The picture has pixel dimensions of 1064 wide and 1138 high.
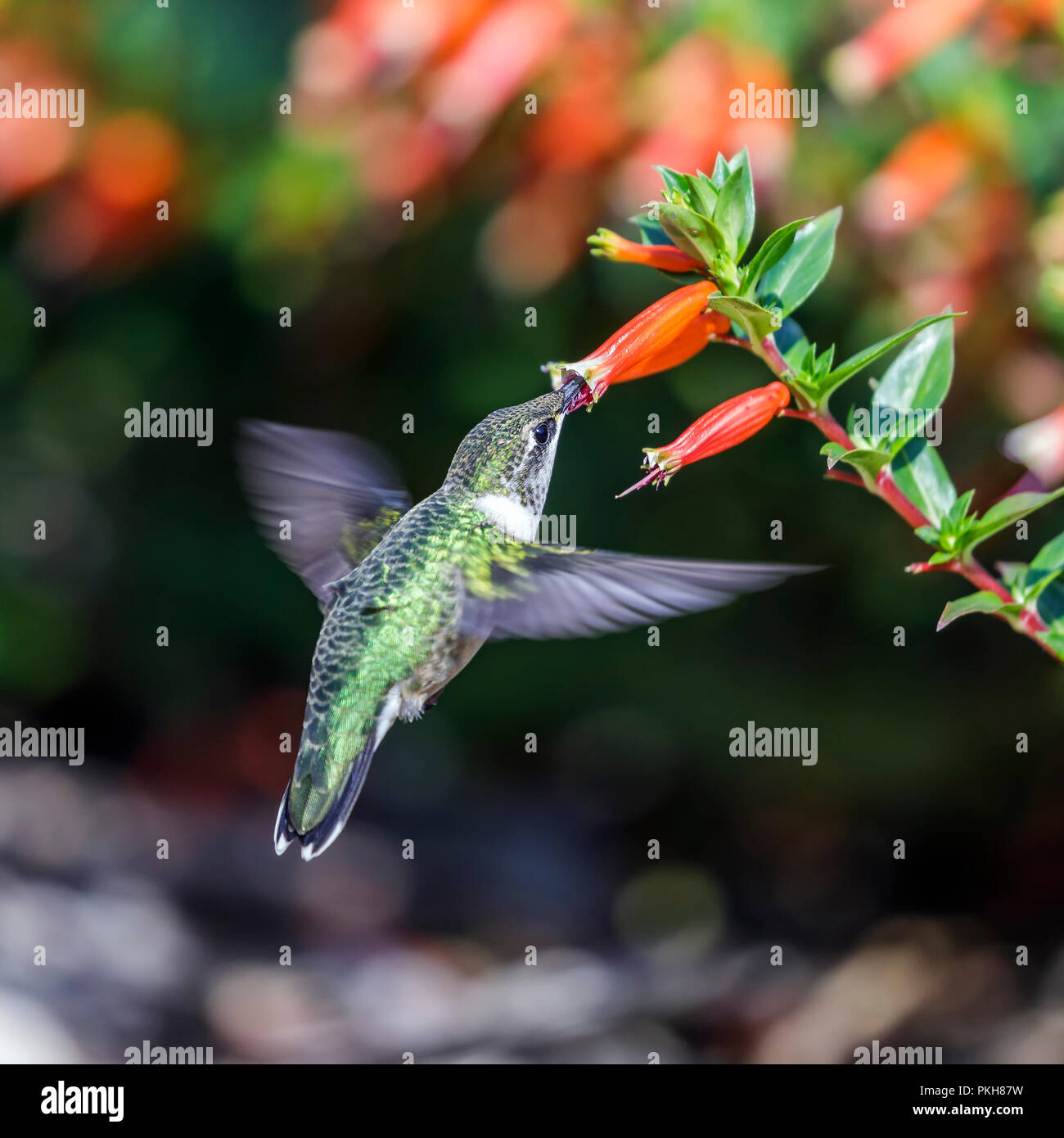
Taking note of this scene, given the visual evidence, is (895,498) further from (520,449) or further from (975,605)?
(520,449)

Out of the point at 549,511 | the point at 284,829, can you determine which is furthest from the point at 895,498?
the point at 549,511

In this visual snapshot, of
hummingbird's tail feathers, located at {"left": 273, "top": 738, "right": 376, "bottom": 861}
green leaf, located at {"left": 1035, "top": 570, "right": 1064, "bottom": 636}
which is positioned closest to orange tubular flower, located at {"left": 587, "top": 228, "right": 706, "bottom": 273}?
green leaf, located at {"left": 1035, "top": 570, "right": 1064, "bottom": 636}

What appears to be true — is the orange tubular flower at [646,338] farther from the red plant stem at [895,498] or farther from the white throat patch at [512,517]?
the white throat patch at [512,517]

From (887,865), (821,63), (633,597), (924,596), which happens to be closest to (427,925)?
(887,865)

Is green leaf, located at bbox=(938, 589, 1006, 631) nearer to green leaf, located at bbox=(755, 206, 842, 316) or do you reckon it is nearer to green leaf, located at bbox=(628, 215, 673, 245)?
green leaf, located at bbox=(755, 206, 842, 316)

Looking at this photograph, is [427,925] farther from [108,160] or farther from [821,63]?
[821,63]

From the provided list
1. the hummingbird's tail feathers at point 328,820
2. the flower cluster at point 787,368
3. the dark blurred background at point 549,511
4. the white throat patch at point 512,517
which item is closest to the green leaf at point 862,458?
the flower cluster at point 787,368
